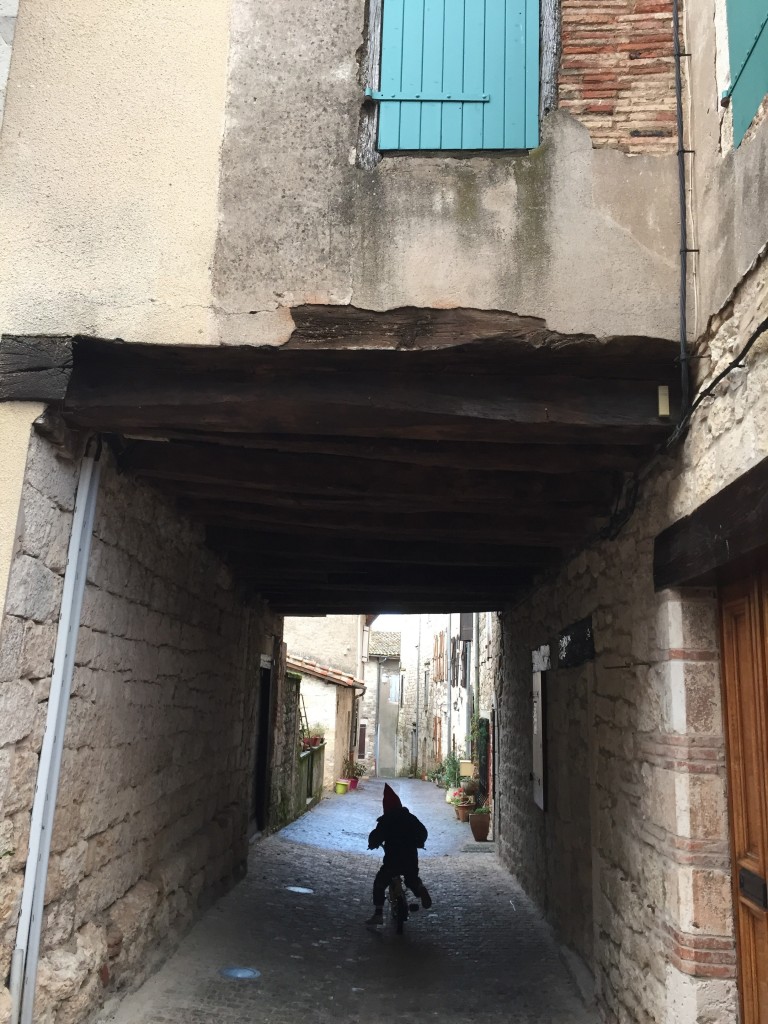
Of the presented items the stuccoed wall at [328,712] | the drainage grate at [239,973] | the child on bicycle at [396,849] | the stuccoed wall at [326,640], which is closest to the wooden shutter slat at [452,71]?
the drainage grate at [239,973]

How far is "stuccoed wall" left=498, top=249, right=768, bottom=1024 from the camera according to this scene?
296 cm

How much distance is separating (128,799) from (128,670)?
2.31ft

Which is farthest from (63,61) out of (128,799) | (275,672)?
(275,672)

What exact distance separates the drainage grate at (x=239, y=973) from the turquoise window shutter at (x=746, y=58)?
4970mm

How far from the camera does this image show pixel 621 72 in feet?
11.4

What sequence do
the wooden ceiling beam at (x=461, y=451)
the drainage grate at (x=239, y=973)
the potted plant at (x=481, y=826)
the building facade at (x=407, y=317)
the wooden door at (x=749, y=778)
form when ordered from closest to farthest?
the wooden door at (x=749, y=778), the building facade at (x=407, y=317), the wooden ceiling beam at (x=461, y=451), the drainage grate at (x=239, y=973), the potted plant at (x=481, y=826)

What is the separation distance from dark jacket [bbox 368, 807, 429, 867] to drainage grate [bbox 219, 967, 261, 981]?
1.92 metres

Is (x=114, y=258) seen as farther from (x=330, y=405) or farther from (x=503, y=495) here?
(x=503, y=495)

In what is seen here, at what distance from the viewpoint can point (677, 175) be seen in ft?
11.1

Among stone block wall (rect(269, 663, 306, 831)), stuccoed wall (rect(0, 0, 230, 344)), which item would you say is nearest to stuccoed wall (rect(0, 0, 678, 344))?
stuccoed wall (rect(0, 0, 230, 344))

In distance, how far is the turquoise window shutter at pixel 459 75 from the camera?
11.4ft

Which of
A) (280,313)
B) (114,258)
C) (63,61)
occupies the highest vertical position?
(63,61)

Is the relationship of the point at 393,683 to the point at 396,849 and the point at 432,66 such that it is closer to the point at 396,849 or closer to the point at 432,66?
the point at 396,849

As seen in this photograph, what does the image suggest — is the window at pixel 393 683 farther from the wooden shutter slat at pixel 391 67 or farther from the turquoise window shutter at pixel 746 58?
the turquoise window shutter at pixel 746 58
